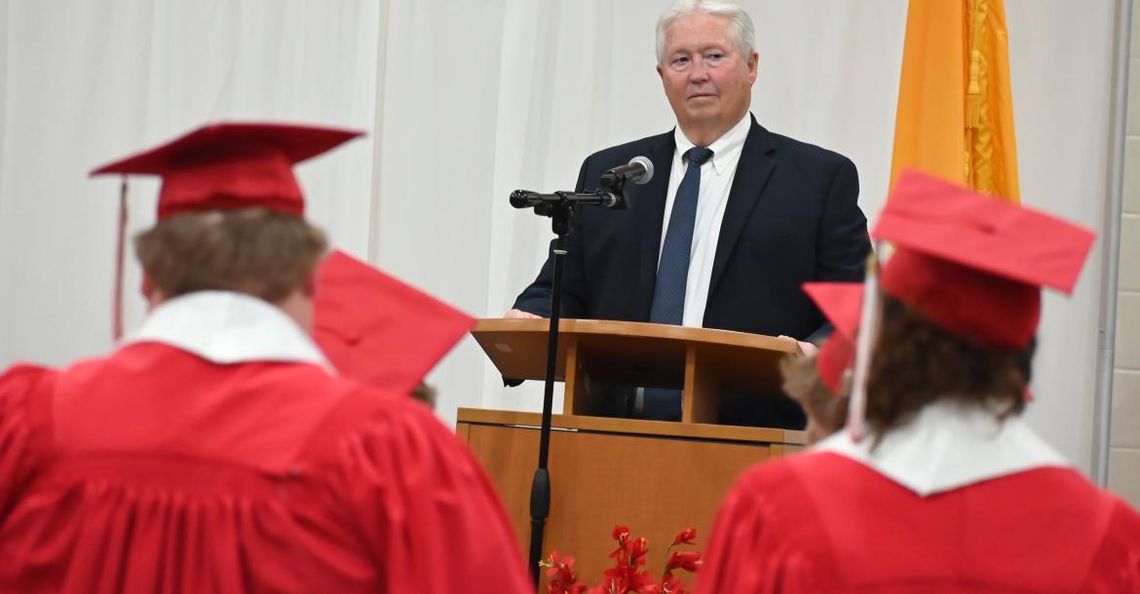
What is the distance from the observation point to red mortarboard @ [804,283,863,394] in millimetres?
2123

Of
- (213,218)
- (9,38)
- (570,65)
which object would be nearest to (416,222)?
(570,65)

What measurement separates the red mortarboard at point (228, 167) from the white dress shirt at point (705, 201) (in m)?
2.27

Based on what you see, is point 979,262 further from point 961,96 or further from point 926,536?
point 961,96

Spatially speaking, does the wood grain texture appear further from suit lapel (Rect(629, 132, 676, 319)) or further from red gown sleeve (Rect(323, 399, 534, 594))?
red gown sleeve (Rect(323, 399, 534, 594))

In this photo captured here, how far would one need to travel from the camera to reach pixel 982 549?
76.4 inches

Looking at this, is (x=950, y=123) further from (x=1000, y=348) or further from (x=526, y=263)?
(x=1000, y=348)

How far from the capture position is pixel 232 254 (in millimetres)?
2029

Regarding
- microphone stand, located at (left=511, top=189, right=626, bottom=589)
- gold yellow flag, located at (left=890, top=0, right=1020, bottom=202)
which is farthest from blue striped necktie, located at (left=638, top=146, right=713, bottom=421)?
gold yellow flag, located at (left=890, top=0, right=1020, bottom=202)

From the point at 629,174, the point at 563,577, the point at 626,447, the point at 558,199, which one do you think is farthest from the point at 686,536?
the point at 629,174

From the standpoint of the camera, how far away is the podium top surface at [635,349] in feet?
11.2

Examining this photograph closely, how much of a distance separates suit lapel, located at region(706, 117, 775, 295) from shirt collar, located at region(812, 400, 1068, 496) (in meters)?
2.32

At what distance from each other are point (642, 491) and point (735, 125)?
1527 millimetres

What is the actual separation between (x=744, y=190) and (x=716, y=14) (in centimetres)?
60

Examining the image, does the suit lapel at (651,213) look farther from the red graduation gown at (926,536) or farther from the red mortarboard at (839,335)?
the red graduation gown at (926,536)
